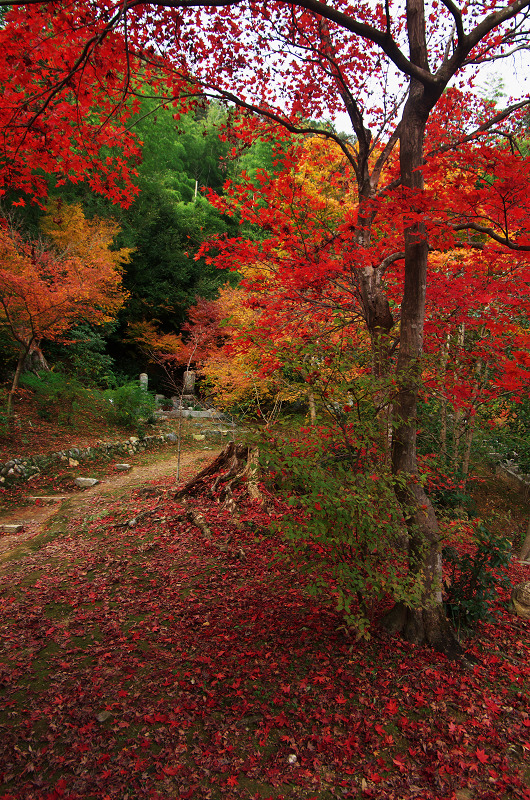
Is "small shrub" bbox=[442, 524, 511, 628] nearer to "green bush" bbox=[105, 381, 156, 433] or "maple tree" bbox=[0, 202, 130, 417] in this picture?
"maple tree" bbox=[0, 202, 130, 417]

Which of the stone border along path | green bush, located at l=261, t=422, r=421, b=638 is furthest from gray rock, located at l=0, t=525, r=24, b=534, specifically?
green bush, located at l=261, t=422, r=421, b=638

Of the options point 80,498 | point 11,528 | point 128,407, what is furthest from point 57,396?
point 11,528

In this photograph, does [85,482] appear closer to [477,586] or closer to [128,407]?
[128,407]

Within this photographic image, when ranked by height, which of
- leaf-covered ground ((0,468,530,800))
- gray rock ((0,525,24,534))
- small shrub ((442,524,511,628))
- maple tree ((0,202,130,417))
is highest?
maple tree ((0,202,130,417))

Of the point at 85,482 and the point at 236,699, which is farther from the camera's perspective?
the point at 85,482

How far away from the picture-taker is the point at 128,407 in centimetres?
1380

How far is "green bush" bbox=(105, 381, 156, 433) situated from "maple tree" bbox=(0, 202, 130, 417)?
109 inches

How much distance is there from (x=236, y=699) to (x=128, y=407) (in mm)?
11968

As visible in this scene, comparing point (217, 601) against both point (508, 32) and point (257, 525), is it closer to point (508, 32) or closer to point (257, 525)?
point (257, 525)

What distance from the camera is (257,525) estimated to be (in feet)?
19.8

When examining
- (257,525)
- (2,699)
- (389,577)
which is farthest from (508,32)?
(2,699)

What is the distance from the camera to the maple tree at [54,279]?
9.87 meters

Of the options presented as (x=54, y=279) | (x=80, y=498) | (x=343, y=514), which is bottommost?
(x=80, y=498)

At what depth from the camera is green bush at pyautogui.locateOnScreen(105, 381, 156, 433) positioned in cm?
1368
